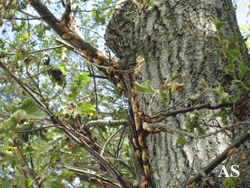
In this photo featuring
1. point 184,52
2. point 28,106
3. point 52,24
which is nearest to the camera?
point 28,106

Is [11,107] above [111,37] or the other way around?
the other way around

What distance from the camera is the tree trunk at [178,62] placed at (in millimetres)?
849

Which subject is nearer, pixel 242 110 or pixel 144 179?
pixel 242 110

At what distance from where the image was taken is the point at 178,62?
1.11 meters

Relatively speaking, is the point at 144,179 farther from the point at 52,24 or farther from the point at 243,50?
the point at 52,24

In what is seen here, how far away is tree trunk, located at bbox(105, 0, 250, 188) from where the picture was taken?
85 cm

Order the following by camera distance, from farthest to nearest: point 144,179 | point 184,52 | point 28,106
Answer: point 184,52
point 144,179
point 28,106

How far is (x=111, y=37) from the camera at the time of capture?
1.58m

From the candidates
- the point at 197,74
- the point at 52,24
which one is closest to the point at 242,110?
the point at 197,74

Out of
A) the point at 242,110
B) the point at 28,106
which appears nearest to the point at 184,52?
the point at 242,110

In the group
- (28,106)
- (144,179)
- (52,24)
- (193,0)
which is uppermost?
(52,24)

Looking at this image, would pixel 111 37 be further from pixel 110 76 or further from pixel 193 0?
pixel 193 0

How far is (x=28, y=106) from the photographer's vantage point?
0.54 metres

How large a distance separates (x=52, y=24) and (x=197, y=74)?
1048mm
